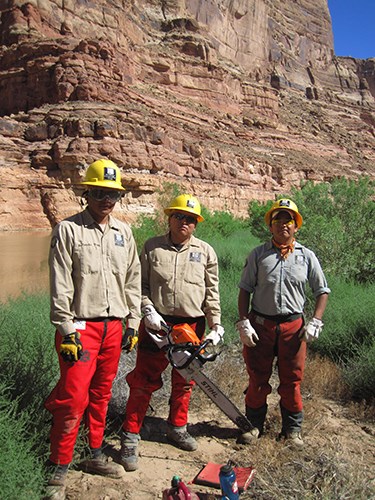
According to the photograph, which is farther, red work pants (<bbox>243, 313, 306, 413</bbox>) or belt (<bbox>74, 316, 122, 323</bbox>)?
red work pants (<bbox>243, 313, 306, 413</bbox>)

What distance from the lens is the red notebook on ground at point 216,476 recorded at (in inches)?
106

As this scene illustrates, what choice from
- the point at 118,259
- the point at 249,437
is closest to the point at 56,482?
the point at 118,259

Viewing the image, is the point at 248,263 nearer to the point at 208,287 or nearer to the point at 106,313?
the point at 208,287

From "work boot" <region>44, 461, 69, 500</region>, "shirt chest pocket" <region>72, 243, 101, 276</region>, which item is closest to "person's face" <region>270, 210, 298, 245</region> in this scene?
"shirt chest pocket" <region>72, 243, 101, 276</region>

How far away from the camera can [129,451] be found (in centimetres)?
304

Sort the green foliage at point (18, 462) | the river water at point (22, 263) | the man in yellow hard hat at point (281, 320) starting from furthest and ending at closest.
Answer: the river water at point (22, 263) < the man in yellow hard hat at point (281, 320) < the green foliage at point (18, 462)

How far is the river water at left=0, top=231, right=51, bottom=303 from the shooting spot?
9474 millimetres

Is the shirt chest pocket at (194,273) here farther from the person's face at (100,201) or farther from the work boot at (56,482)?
the work boot at (56,482)

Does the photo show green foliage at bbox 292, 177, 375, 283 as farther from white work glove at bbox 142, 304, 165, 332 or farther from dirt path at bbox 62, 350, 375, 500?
white work glove at bbox 142, 304, 165, 332

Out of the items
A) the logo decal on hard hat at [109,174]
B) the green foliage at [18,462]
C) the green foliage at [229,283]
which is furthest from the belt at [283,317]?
the green foliage at [229,283]

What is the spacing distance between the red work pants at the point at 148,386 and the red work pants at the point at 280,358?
1.71ft

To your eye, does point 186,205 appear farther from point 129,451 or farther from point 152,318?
point 129,451

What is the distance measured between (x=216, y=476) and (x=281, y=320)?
1.29 metres

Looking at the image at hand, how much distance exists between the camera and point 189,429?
12.2 feet
